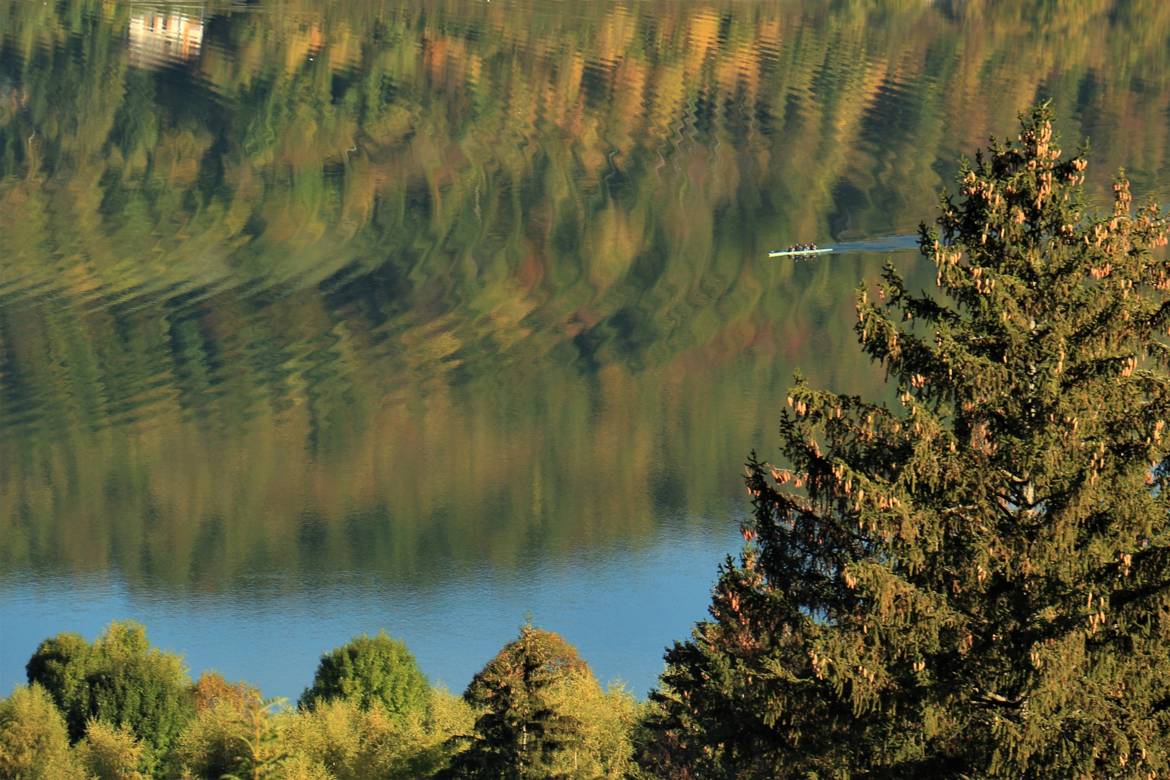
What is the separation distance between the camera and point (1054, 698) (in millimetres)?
15758

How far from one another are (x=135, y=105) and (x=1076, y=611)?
99876 millimetres

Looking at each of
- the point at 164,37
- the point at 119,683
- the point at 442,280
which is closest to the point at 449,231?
the point at 442,280

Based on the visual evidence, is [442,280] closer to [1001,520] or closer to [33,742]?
[33,742]

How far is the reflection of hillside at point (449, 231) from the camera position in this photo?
205 ft

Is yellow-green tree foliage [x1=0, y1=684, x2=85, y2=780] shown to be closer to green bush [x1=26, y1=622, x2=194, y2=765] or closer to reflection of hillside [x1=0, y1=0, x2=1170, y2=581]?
green bush [x1=26, y1=622, x2=194, y2=765]

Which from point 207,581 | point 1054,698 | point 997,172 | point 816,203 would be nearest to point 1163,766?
point 1054,698

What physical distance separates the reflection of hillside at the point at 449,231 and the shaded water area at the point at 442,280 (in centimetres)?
26

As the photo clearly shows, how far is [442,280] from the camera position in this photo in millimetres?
82500

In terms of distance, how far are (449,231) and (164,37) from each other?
4570cm

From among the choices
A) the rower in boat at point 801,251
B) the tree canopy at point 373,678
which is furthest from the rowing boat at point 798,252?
the tree canopy at point 373,678

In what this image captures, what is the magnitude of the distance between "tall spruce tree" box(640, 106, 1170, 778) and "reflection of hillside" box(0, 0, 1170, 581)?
39426 mm

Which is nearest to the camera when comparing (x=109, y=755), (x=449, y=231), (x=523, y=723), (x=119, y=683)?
(x=523, y=723)

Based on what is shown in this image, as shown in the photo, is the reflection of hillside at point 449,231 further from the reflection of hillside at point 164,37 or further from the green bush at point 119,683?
the green bush at point 119,683

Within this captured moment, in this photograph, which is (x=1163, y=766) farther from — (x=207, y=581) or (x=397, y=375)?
(x=397, y=375)
